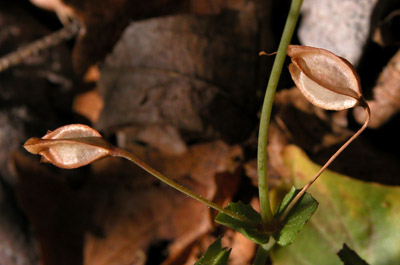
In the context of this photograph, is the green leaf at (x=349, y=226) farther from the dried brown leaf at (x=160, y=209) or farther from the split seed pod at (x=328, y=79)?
the split seed pod at (x=328, y=79)

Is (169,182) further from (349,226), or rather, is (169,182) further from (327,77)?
(349,226)

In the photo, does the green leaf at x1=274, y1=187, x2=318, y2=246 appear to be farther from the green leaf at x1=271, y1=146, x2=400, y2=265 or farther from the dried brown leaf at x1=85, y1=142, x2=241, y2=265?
the dried brown leaf at x1=85, y1=142, x2=241, y2=265

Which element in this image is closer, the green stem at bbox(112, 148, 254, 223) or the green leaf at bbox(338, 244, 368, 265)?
the green stem at bbox(112, 148, 254, 223)

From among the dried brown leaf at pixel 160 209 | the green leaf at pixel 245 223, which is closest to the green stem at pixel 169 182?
the green leaf at pixel 245 223

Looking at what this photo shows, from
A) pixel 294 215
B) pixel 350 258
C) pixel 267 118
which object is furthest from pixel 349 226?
pixel 267 118

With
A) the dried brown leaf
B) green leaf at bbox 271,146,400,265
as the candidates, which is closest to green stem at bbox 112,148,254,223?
green leaf at bbox 271,146,400,265
